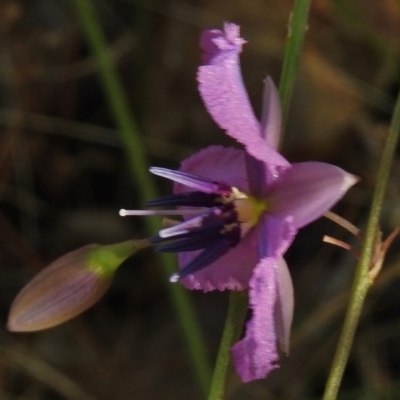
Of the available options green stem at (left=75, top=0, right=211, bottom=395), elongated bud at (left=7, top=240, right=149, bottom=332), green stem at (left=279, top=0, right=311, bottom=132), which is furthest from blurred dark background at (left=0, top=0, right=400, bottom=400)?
green stem at (left=279, top=0, right=311, bottom=132)

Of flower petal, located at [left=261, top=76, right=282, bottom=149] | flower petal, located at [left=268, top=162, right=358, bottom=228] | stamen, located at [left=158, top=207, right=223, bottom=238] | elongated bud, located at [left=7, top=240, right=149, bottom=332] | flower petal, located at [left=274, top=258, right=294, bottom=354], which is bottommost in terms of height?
elongated bud, located at [left=7, top=240, right=149, bottom=332]

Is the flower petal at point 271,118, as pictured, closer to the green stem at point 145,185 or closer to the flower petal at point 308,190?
the flower petal at point 308,190

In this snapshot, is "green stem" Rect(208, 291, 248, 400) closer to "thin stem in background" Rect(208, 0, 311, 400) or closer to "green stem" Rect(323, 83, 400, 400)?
"thin stem in background" Rect(208, 0, 311, 400)

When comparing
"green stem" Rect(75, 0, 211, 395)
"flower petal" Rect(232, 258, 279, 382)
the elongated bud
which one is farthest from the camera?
"green stem" Rect(75, 0, 211, 395)

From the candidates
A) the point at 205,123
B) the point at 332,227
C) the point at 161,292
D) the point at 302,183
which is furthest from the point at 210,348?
the point at 302,183

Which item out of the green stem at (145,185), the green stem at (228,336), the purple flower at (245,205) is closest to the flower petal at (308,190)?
the purple flower at (245,205)

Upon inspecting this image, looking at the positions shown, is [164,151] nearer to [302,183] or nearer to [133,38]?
[133,38]
